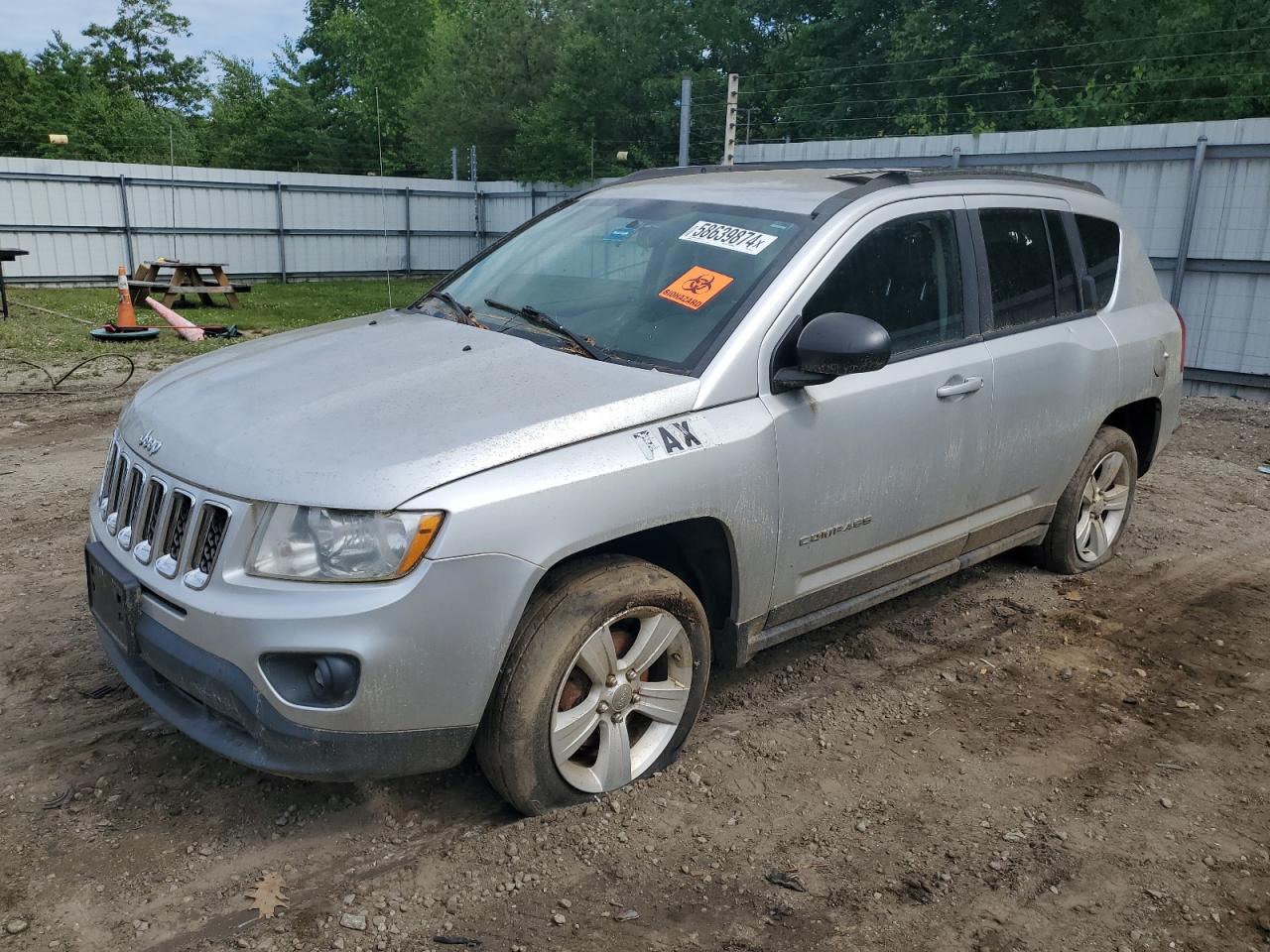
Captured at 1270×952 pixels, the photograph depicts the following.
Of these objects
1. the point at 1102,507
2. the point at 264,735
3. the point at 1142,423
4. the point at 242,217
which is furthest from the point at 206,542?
the point at 242,217

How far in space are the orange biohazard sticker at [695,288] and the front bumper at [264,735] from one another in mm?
1563

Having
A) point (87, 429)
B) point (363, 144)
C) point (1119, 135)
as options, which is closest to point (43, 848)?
point (87, 429)

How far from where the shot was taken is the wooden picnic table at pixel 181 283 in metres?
16.6

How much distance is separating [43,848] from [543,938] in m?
1.45

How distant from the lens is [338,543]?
2.63 metres

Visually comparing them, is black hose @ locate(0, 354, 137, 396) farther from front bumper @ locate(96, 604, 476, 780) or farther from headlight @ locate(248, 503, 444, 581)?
headlight @ locate(248, 503, 444, 581)

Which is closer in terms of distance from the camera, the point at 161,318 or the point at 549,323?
the point at 549,323

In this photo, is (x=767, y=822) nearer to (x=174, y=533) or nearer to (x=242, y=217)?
(x=174, y=533)

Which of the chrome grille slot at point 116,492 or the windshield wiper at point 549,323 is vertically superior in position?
the windshield wiper at point 549,323

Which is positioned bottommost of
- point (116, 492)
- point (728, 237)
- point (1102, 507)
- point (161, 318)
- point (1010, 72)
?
point (161, 318)

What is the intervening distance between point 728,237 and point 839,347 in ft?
2.39

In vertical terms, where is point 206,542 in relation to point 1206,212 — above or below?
below

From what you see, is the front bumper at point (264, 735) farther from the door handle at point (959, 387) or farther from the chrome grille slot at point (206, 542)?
the door handle at point (959, 387)

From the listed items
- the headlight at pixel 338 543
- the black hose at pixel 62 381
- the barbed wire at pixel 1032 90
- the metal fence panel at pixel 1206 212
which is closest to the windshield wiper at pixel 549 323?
the headlight at pixel 338 543
